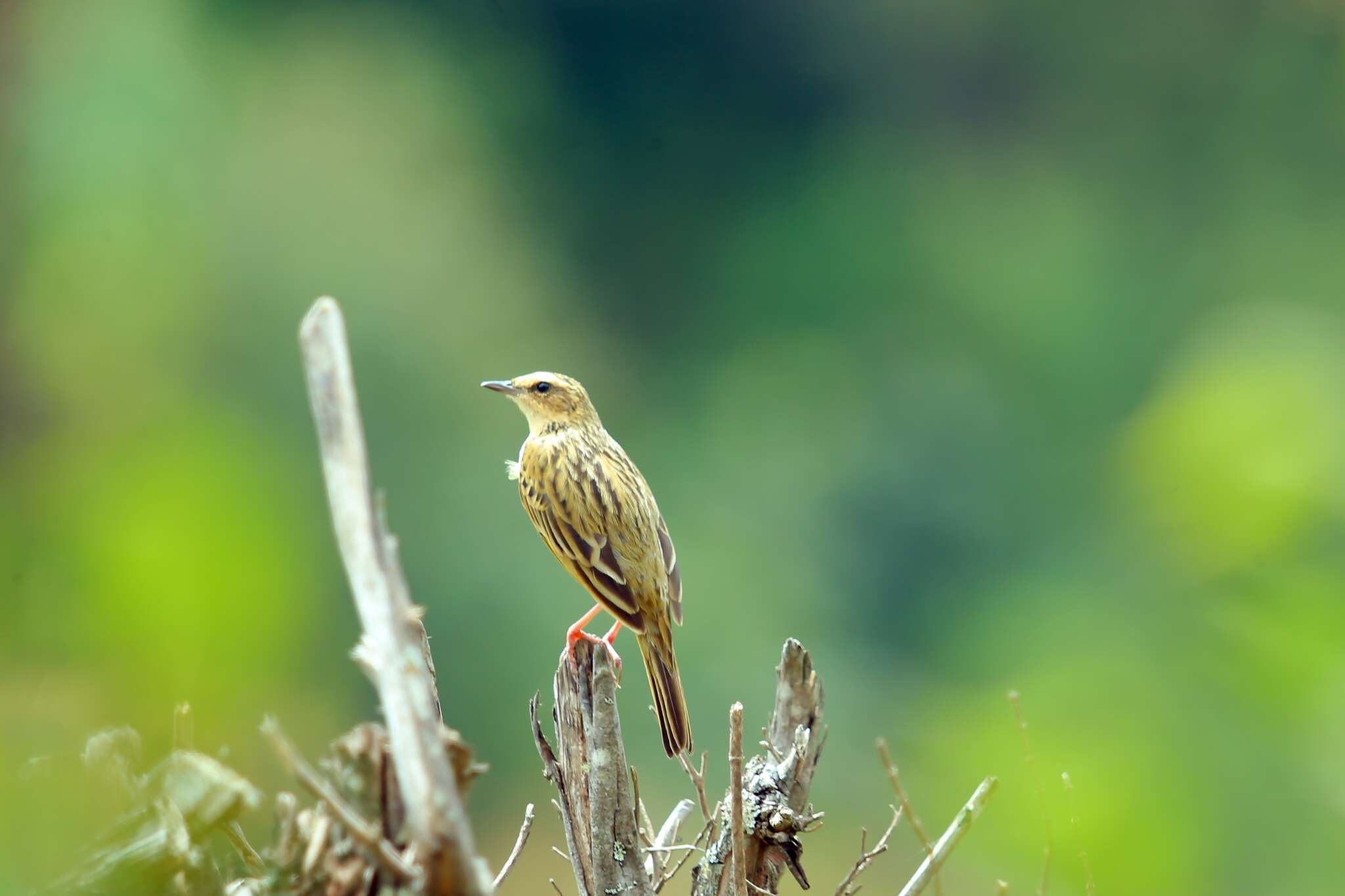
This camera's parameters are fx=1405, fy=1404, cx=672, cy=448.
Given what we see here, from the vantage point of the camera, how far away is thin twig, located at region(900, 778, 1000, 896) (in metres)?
2.13

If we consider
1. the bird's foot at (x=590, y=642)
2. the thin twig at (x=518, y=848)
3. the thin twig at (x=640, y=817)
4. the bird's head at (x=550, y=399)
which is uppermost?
the bird's head at (x=550, y=399)

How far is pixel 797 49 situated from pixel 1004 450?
6.90m

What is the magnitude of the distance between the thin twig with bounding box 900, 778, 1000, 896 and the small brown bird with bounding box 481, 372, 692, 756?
0.82 meters

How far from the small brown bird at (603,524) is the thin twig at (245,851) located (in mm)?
999

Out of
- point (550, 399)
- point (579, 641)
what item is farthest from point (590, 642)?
point (550, 399)

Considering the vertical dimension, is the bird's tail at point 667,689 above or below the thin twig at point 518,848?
above

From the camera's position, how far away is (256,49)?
1678cm

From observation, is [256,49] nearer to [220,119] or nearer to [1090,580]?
[220,119]

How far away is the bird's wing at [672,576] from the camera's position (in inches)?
140

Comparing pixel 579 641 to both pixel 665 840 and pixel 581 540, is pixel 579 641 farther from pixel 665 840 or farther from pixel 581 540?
pixel 581 540

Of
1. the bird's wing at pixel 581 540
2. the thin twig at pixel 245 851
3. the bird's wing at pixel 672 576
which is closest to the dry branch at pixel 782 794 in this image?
the thin twig at pixel 245 851

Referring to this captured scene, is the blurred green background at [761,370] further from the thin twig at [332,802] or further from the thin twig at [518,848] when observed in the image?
the thin twig at [332,802]

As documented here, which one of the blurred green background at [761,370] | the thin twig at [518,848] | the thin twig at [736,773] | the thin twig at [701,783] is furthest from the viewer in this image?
the blurred green background at [761,370]

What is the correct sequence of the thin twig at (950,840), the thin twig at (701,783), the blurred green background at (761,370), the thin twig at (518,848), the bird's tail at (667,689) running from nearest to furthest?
1. the thin twig at (950,840)
2. the thin twig at (701,783)
3. the thin twig at (518,848)
4. the bird's tail at (667,689)
5. the blurred green background at (761,370)
